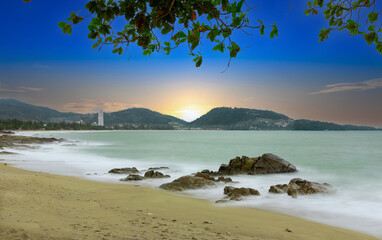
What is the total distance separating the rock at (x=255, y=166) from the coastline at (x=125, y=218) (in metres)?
6.77

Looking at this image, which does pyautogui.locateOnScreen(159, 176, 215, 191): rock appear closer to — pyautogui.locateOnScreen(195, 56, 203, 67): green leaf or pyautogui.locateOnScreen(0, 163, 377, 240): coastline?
pyautogui.locateOnScreen(0, 163, 377, 240): coastline

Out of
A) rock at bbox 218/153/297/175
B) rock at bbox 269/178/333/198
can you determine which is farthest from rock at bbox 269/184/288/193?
rock at bbox 218/153/297/175

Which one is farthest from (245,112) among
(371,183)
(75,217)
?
(75,217)

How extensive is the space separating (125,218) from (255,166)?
1099 centimetres

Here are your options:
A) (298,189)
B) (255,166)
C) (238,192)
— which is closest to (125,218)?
(238,192)

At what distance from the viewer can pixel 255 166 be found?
1540 centimetres

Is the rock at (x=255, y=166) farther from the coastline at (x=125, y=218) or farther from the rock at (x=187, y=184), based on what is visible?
the coastline at (x=125, y=218)

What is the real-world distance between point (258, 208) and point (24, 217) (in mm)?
6212

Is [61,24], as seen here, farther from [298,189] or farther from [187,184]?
[298,189]

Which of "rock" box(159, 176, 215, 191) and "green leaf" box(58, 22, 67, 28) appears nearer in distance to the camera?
"green leaf" box(58, 22, 67, 28)

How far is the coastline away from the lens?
4.41 meters

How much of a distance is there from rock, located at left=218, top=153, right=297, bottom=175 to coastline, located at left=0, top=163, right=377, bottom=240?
22.2 ft

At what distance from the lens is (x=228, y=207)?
809cm

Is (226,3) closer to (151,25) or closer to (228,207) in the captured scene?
(151,25)
